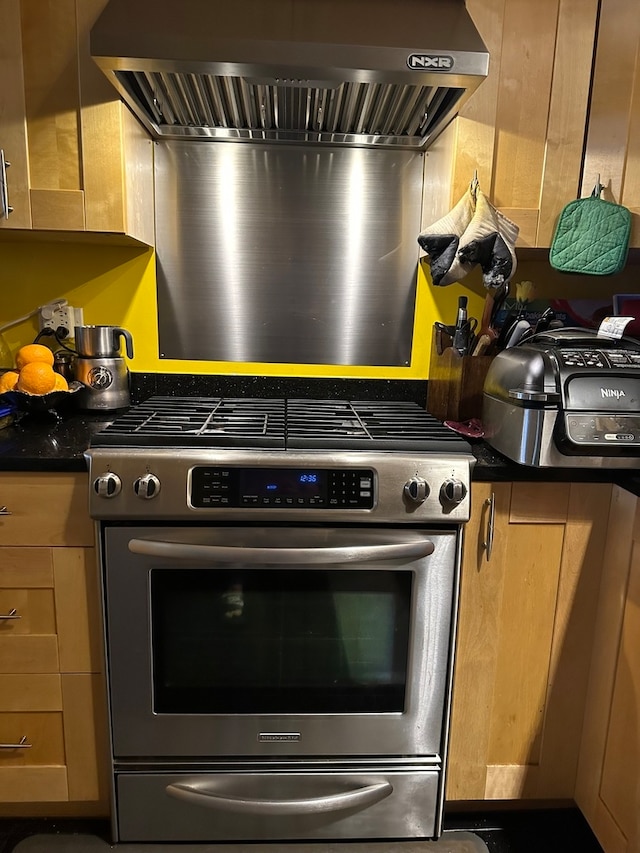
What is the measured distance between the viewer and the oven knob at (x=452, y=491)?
1.20m

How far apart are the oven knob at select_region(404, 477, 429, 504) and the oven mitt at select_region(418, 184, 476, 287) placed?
54 centimetres

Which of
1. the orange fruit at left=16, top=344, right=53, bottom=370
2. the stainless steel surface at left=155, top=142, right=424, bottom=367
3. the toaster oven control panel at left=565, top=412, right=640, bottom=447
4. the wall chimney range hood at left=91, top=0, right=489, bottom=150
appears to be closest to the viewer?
the wall chimney range hood at left=91, top=0, right=489, bottom=150

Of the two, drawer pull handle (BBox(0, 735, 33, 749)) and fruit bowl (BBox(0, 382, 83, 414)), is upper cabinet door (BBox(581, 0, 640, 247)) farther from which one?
drawer pull handle (BBox(0, 735, 33, 749))

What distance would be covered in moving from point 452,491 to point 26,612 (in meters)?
0.94

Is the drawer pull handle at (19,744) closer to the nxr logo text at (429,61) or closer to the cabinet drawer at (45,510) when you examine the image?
the cabinet drawer at (45,510)

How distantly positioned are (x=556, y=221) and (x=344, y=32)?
654 millimetres

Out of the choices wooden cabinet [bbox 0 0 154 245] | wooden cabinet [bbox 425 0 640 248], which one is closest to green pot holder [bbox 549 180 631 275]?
wooden cabinet [bbox 425 0 640 248]

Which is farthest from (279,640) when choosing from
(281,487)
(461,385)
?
(461,385)

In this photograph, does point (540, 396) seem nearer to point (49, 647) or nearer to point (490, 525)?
point (490, 525)

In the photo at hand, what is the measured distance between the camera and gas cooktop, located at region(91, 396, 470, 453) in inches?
47.6

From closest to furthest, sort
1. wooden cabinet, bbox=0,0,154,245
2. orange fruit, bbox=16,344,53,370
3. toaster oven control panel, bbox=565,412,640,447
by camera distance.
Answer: toaster oven control panel, bbox=565,412,640,447 → wooden cabinet, bbox=0,0,154,245 → orange fruit, bbox=16,344,53,370

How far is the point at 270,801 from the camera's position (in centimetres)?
130

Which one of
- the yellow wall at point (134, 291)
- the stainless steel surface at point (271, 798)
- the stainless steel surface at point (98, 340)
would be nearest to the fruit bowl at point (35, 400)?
the stainless steel surface at point (98, 340)

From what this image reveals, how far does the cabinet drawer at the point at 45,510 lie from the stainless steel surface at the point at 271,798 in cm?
55
